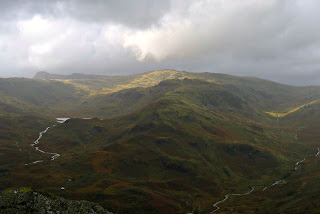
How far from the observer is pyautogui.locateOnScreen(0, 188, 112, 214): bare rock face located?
58188mm

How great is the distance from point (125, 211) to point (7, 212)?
152 metres

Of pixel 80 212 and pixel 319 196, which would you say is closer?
pixel 80 212

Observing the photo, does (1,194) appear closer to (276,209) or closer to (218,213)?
(218,213)

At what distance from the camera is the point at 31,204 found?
5962 centimetres

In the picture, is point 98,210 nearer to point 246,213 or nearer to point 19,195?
point 19,195

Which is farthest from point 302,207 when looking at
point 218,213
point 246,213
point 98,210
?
point 98,210

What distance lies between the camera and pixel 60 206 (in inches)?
2472

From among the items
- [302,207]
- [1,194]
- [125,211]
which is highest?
[1,194]

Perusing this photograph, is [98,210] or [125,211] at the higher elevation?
[98,210]

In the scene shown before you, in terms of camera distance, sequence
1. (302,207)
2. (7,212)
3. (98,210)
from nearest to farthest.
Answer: (7,212) < (98,210) < (302,207)

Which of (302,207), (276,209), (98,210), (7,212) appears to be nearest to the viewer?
(7,212)

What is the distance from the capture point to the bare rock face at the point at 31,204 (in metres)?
58.2

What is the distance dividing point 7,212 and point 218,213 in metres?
163

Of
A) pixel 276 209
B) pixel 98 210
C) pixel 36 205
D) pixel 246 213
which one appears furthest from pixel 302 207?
pixel 36 205
